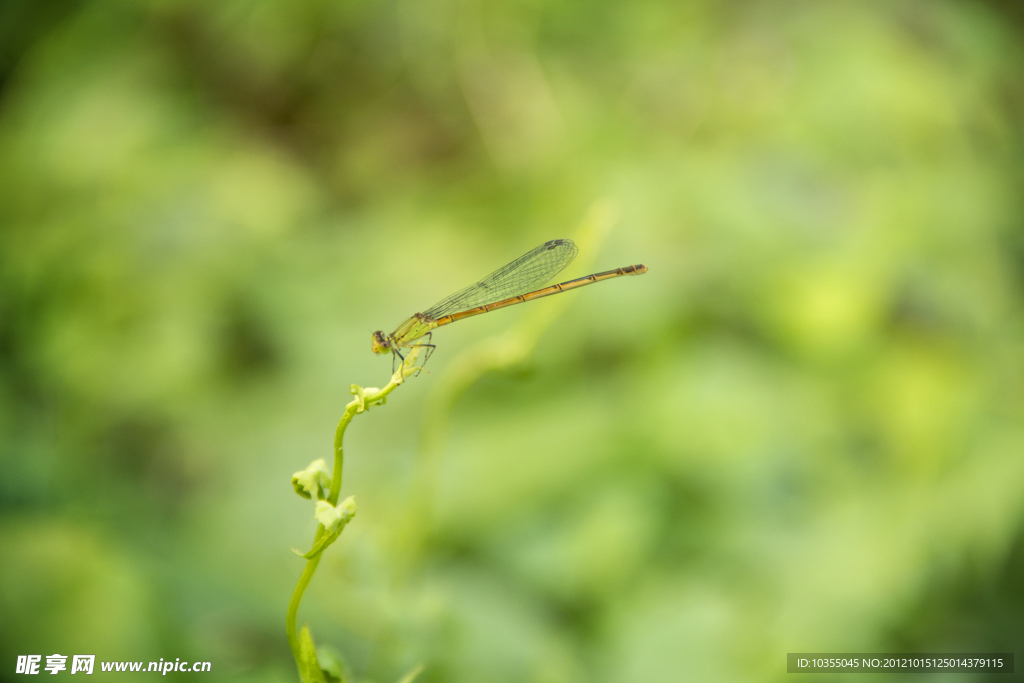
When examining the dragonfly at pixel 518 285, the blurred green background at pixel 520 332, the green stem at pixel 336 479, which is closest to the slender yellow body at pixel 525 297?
the dragonfly at pixel 518 285

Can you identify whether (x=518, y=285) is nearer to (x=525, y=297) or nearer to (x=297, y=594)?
(x=525, y=297)

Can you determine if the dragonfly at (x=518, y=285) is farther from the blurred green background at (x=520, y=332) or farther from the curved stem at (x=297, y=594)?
the curved stem at (x=297, y=594)

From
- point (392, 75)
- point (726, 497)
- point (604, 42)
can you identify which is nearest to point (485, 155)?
point (392, 75)

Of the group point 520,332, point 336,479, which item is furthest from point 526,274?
point 336,479

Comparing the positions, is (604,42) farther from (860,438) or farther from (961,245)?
(860,438)

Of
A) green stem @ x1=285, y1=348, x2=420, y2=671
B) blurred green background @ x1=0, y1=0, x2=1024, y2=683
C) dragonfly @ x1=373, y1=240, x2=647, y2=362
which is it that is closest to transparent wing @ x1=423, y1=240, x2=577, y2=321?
dragonfly @ x1=373, y1=240, x2=647, y2=362

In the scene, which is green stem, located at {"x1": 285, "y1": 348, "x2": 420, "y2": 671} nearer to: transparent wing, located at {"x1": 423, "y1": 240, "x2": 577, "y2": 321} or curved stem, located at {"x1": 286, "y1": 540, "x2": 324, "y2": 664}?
curved stem, located at {"x1": 286, "y1": 540, "x2": 324, "y2": 664}
